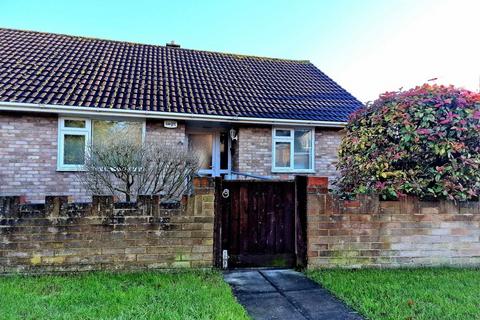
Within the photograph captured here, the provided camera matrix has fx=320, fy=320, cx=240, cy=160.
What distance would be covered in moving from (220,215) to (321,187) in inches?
60.1

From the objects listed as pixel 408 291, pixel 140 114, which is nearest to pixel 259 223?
pixel 408 291

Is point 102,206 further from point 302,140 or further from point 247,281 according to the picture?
point 302,140

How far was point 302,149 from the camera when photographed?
1005 cm

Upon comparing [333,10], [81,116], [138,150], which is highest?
[333,10]

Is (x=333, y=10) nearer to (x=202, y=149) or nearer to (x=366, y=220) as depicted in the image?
(x=202, y=149)

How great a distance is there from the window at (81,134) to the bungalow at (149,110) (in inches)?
1.0

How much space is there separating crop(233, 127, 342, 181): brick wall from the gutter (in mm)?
458

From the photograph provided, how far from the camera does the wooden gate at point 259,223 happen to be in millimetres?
4668

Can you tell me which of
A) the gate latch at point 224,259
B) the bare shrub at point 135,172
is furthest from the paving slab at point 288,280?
the bare shrub at point 135,172

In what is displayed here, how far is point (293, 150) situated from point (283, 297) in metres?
6.59

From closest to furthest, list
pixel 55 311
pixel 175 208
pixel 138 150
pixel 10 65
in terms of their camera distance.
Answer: pixel 55 311 < pixel 175 208 < pixel 138 150 < pixel 10 65

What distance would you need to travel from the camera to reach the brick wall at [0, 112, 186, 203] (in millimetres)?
7762

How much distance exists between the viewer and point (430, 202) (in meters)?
4.75

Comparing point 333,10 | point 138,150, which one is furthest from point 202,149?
point 333,10
